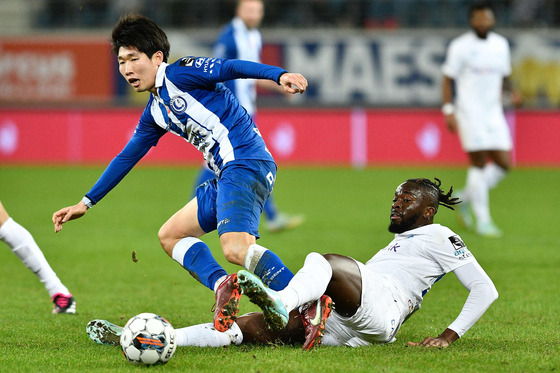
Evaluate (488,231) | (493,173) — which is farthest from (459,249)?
(493,173)

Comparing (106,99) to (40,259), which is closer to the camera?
(40,259)

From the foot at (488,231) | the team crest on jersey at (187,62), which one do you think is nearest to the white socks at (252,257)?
the team crest on jersey at (187,62)

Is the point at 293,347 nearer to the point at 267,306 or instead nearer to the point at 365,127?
the point at 267,306

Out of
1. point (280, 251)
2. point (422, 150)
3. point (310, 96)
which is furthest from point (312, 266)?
point (310, 96)

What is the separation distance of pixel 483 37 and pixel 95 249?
4.73m

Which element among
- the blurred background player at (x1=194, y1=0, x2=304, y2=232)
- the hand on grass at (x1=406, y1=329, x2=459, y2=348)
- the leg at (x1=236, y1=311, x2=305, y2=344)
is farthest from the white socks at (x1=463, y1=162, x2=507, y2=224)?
the leg at (x1=236, y1=311, x2=305, y2=344)

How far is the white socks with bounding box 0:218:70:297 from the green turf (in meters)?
0.21

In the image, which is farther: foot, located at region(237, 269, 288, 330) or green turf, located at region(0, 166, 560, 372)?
green turf, located at region(0, 166, 560, 372)

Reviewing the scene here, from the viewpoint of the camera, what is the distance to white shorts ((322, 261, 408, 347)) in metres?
4.03

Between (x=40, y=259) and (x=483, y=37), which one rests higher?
(x=483, y=37)

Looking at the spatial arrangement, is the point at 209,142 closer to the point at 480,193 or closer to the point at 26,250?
the point at 26,250

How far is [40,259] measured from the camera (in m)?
5.21

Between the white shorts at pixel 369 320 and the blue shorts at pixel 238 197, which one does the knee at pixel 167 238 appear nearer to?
the blue shorts at pixel 238 197

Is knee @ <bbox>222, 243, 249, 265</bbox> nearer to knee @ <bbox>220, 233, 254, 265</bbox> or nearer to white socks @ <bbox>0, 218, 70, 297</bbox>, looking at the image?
knee @ <bbox>220, 233, 254, 265</bbox>
